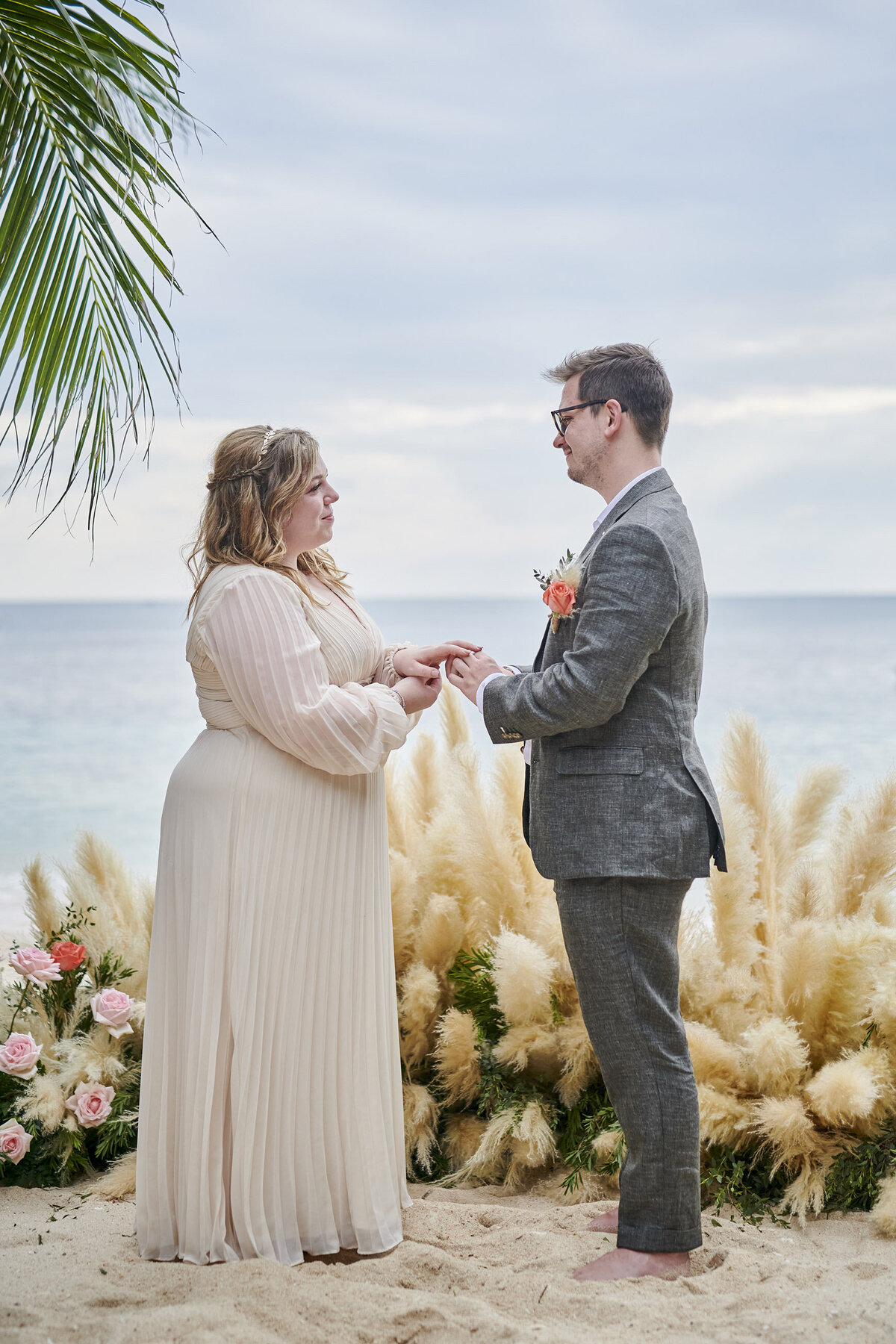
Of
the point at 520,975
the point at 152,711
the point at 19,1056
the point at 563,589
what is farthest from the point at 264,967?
the point at 152,711

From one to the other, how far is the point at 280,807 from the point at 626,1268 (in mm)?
1293

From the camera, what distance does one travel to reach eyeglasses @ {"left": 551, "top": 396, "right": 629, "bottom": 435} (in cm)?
262

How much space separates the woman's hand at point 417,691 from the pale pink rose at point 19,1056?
1.50m

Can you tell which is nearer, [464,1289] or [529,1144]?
[464,1289]

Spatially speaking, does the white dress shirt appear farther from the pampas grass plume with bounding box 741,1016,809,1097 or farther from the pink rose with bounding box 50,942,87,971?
the pink rose with bounding box 50,942,87,971

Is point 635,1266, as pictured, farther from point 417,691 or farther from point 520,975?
point 417,691

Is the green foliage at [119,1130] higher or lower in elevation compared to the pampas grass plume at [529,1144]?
lower

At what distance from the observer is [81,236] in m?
2.68

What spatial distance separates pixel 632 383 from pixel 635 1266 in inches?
78.9

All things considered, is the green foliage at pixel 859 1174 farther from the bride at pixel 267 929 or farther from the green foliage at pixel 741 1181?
the bride at pixel 267 929

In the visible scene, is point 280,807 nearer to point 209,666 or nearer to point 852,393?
point 209,666

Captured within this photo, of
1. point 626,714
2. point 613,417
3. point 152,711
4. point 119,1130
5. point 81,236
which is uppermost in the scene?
point 81,236

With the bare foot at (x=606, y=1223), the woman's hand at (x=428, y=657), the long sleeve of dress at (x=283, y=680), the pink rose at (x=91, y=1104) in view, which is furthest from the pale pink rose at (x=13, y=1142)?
the woman's hand at (x=428, y=657)

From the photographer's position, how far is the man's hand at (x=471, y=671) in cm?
273
